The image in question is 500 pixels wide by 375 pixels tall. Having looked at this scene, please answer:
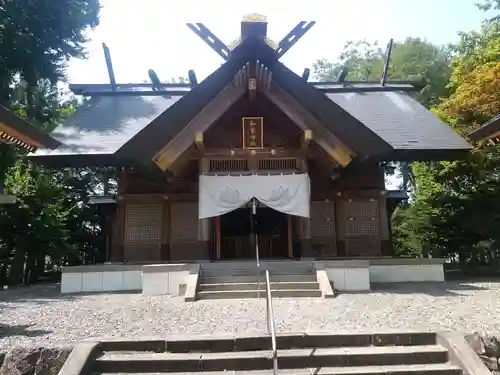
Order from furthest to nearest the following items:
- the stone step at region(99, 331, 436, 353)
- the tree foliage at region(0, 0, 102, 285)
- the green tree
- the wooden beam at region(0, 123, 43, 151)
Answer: the green tree < the tree foliage at region(0, 0, 102, 285) < the wooden beam at region(0, 123, 43, 151) < the stone step at region(99, 331, 436, 353)

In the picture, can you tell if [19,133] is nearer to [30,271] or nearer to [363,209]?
[363,209]

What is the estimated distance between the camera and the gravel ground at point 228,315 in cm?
532

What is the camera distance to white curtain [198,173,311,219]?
33.5 feet

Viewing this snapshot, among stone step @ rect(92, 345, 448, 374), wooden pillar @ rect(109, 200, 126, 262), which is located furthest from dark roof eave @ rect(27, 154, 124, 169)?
stone step @ rect(92, 345, 448, 374)

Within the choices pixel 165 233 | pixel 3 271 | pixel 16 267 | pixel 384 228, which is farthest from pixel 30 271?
pixel 384 228

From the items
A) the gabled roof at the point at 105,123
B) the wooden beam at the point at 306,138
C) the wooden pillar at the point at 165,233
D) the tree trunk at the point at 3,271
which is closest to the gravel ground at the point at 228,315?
the wooden pillar at the point at 165,233

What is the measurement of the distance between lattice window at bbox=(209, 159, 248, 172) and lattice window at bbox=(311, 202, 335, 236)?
90.9 inches

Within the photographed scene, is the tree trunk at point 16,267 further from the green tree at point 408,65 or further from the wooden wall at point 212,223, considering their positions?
the green tree at point 408,65

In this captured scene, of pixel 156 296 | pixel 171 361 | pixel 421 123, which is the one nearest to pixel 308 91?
pixel 421 123

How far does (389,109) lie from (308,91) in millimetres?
4883

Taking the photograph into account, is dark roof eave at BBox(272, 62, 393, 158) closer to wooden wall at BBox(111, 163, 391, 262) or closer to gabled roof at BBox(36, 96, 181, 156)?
wooden wall at BBox(111, 163, 391, 262)

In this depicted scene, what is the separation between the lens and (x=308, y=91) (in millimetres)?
10547

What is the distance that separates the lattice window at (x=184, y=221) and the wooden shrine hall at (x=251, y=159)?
26 millimetres

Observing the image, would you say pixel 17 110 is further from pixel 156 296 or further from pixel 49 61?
pixel 156 296
